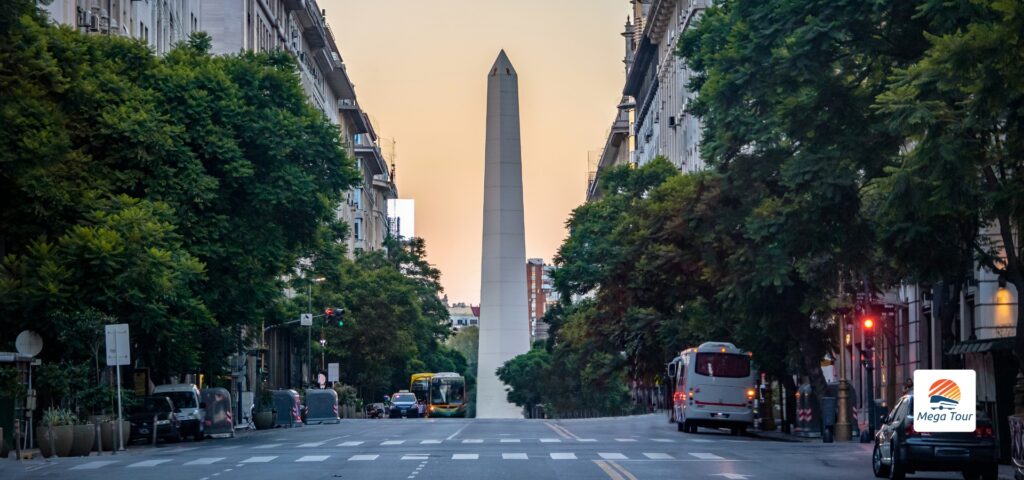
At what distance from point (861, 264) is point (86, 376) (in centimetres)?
1919

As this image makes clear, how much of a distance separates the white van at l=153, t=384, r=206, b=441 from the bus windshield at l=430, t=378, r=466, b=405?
6476 cm

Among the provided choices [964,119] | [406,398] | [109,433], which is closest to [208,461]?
[109,433]

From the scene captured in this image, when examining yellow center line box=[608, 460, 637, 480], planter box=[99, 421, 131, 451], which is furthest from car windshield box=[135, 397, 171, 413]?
yellow center line box=[608, 460, 637, 480]

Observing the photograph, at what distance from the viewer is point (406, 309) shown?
118 m

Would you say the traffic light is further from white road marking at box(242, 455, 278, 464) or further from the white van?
the white van

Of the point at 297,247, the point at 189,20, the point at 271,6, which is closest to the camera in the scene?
the point at 297,247

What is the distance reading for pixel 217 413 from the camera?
178 ft

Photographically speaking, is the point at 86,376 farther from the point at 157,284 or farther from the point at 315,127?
the point at 315,127

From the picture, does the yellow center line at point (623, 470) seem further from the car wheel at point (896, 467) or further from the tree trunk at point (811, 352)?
the tree trunk at point (811, 352)

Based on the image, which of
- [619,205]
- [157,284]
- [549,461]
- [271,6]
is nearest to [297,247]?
[157,284]

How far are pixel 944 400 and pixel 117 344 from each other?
21913 mm

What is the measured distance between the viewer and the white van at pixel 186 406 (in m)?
51.3

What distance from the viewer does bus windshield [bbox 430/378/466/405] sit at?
11650 cm

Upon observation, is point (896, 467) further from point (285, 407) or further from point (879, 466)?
point (285, 407)
